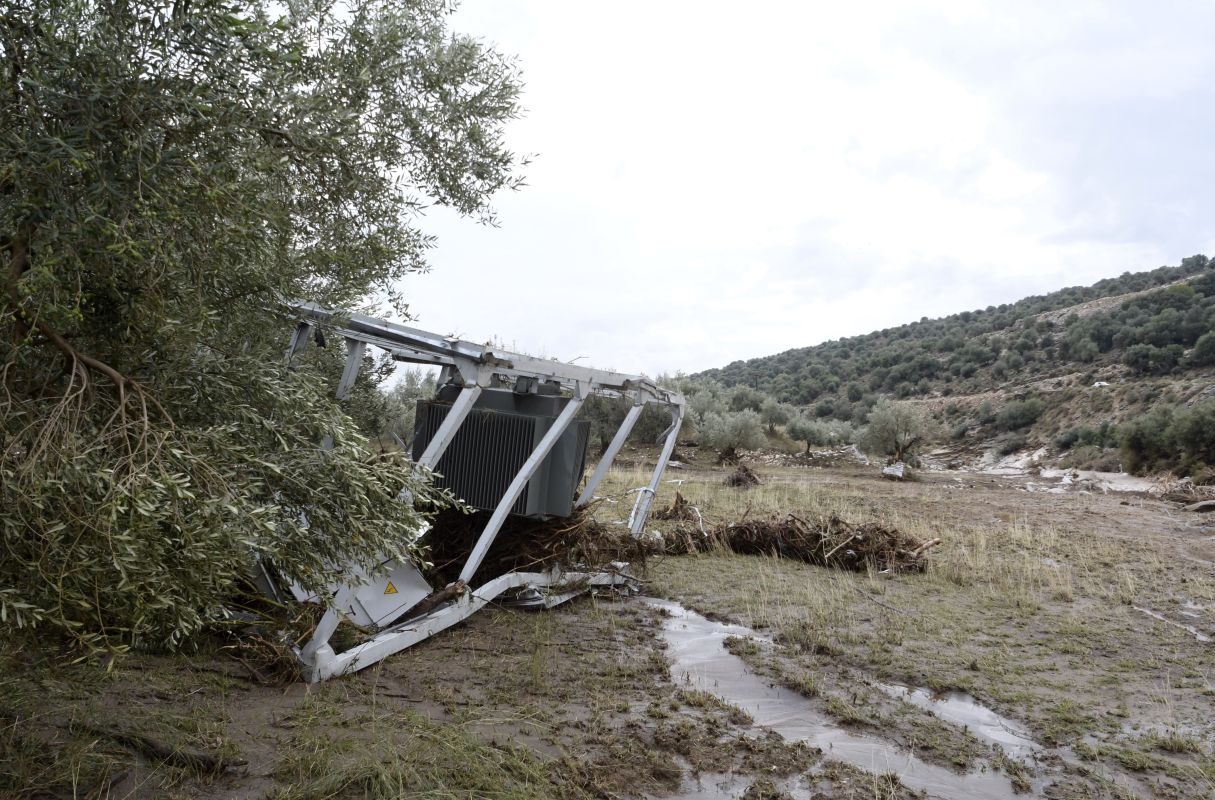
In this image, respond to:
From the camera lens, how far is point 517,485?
7094 mm

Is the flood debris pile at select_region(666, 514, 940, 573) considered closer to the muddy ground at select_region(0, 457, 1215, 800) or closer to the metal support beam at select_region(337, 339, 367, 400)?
the muddy ground at select_region(0, 457, 1215, 800)

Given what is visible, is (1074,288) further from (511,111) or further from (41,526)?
(41,526)

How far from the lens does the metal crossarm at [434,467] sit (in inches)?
230

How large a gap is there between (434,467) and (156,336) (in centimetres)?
319

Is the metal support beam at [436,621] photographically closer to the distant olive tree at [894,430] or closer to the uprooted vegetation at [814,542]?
the uprooted vegetation at [814,542]

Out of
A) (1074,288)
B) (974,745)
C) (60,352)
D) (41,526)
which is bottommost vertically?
(974,745)

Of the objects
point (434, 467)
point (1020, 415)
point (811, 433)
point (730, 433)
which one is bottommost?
point (434, 467)

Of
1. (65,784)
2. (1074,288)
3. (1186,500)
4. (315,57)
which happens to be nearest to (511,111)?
(315,57)

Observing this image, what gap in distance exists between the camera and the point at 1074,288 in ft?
230

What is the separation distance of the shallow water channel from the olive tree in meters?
2.69

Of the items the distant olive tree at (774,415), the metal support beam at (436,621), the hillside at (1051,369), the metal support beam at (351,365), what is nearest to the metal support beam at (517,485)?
the metal support beam at (436,621)

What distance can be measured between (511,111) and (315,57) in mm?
1711

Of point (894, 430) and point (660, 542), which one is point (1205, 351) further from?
point (660, 542)

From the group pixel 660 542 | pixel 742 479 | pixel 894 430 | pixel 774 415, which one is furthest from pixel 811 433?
pixel 660 542
